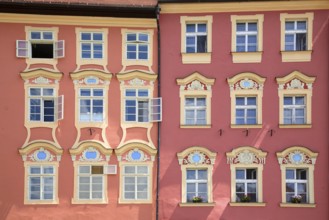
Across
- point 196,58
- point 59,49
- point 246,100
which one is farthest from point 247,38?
point 59,49

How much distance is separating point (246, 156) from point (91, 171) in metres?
5.93

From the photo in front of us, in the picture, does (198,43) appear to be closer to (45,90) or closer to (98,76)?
(98,76)

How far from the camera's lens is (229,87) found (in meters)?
19.8

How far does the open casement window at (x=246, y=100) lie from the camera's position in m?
19.6

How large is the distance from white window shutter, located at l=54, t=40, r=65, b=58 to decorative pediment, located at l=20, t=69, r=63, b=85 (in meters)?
0.73

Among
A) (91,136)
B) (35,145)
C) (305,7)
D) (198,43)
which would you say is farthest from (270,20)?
(35,145)

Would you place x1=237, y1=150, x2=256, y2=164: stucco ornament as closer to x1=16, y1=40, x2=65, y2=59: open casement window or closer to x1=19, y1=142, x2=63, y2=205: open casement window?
x1=19, y1=142, x2=63, y2=205: open casement window

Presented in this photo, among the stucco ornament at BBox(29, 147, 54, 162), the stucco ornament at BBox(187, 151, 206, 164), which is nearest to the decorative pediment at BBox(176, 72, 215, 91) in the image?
the stucco ornament at BBox(187, 151, 206, 164)

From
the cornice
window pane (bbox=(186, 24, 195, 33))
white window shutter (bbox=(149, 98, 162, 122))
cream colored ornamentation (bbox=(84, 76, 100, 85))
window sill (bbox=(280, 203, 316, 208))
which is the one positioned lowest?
window sill (bbox=(280, 203, 316, 208))

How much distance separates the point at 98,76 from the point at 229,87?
16.6 feet

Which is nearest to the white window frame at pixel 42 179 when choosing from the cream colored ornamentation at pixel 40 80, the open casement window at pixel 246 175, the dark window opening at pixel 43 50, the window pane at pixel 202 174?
the cream colored ornamentation at pixel 40 80

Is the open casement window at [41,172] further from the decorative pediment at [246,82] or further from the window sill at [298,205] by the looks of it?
the window sill at [298,205]

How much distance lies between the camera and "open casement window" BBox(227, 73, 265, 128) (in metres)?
19.6

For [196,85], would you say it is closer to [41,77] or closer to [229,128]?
[229,128]
